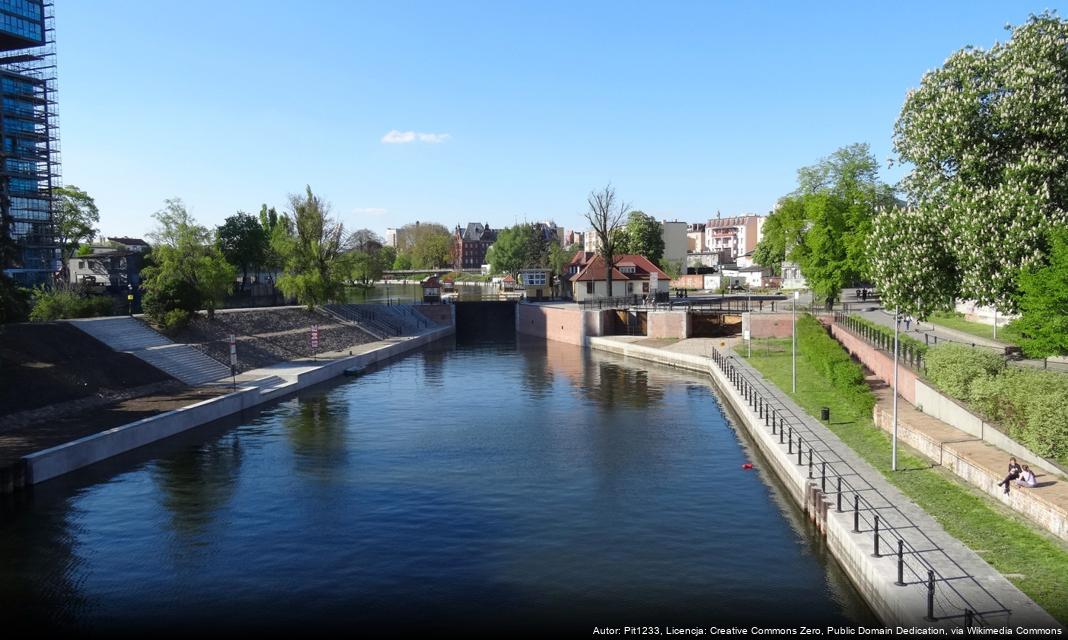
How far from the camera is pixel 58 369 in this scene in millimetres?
44062

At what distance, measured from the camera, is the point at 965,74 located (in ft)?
114

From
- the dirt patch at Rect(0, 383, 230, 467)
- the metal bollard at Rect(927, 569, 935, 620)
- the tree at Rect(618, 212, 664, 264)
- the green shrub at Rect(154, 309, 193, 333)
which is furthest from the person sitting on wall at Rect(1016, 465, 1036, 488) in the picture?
the tree at Rect(618, 212, 664, 264)

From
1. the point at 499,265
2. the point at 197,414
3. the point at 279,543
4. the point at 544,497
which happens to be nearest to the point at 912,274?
the point at 544,497

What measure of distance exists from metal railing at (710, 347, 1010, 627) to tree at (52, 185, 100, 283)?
96186 millimetres

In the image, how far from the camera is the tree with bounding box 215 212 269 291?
111m

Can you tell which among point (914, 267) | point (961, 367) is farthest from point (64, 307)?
point (961, 367)

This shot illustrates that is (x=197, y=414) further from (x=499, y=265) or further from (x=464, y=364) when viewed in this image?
(x=499, y=265)

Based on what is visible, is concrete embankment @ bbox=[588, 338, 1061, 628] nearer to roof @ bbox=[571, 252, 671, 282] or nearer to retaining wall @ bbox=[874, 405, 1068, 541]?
retaining wall @ bbox=[874, 405, 1068, 541]

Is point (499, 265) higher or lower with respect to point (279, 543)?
higher

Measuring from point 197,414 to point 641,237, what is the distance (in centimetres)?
9994

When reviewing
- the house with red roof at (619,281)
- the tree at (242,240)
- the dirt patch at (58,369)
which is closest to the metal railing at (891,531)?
the dirt patch at (58,369)

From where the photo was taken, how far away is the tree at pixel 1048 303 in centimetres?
2772

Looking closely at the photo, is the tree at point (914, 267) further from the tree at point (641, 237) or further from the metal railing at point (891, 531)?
the tree at point (641, 237)

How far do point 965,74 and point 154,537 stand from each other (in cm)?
3819
